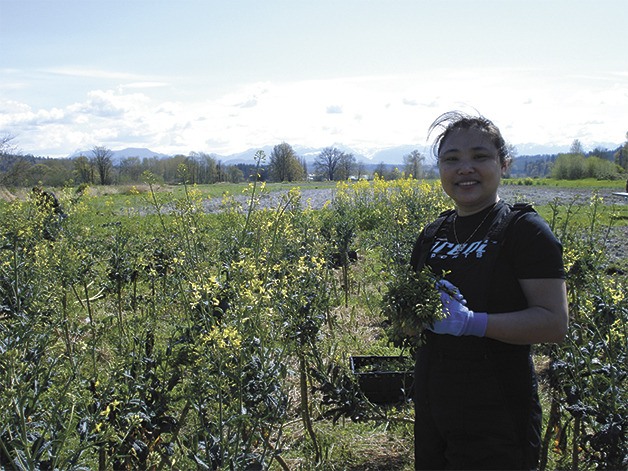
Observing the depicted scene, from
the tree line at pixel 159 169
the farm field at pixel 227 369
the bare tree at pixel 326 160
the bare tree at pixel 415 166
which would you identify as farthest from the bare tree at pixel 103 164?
the farm field at pixel 227 369

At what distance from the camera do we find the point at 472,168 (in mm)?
2016

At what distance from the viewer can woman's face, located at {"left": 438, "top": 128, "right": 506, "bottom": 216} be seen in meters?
2.02

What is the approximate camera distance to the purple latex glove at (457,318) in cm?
178

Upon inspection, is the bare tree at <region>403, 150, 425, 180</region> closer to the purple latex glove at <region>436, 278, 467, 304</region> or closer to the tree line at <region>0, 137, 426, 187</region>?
the tree line at <region>0, 137, 426, 187</region>

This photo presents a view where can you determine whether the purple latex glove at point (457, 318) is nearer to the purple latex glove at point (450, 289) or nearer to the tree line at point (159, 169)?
the purple latex glove at point (450, 289)

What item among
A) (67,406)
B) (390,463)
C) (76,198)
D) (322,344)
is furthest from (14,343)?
(76,198)

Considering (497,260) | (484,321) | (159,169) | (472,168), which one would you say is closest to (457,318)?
(484,321)

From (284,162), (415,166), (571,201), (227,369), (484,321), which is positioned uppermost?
(415,166)

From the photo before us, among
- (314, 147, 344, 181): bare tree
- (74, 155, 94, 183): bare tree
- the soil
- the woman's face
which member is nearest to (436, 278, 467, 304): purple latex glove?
the woman's face

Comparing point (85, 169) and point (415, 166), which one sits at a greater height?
point (85, 169)

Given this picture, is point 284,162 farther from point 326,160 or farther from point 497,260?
point 326,160

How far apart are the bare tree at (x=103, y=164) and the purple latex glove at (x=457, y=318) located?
66744 mm

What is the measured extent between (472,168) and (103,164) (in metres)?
68.4

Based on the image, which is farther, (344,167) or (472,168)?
(344,167)
